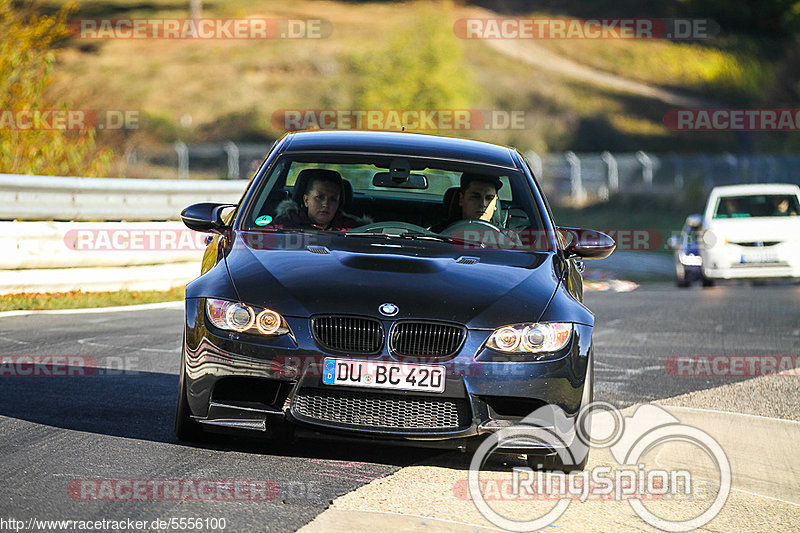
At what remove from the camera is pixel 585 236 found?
23.7 ft

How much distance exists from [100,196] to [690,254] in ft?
33.6

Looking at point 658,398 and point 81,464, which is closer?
point 81,464

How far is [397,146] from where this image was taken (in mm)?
7496

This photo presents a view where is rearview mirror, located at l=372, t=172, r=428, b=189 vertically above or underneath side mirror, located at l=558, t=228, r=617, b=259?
above

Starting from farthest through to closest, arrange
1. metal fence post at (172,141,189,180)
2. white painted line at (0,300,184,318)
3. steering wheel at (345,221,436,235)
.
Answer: metal fence post at (172,141,189,180)
white painted line at (0,300,184,318)
steering wheel at (345,221,436,235)

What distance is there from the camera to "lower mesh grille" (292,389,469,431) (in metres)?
5.68

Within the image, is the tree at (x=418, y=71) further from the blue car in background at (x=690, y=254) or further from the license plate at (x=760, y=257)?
the license plate at (x=760, y=257)

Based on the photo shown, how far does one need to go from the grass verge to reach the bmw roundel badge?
6916mm

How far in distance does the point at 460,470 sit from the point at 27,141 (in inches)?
479

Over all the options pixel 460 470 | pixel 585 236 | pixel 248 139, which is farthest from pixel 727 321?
pixel 248 139

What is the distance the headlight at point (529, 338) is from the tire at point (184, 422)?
144 centimetres

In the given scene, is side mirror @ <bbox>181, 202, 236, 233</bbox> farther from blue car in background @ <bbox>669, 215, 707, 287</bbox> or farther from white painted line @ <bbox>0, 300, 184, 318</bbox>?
blue car in background @ <bbox>669, 215, 707, 287</bbox>

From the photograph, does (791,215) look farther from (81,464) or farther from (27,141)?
(81,464)

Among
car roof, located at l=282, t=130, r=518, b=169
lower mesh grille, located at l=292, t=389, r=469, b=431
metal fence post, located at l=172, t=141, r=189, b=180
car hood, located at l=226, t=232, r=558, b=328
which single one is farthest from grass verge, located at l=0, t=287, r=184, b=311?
metal fence post, located at l=172, t=141, r=189, b=180
